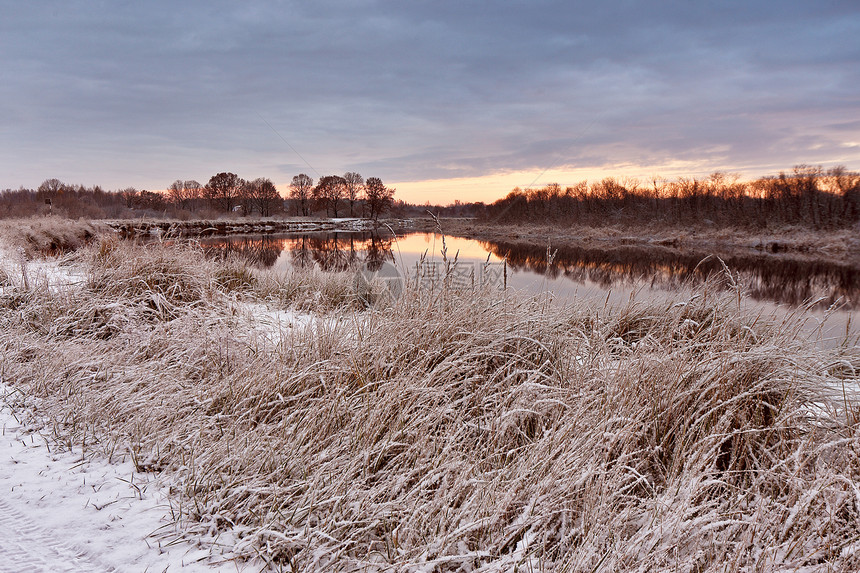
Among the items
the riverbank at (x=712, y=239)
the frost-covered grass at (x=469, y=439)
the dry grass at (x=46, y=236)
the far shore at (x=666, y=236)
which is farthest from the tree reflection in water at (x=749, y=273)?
the dry grass at (x=46, y=236)

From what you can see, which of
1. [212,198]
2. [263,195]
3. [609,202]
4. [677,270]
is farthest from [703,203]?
[212,198]

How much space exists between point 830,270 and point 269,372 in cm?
1862

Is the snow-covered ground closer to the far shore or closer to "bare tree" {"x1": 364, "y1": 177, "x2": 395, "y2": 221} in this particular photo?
the far shore

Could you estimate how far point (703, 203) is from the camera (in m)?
34.2

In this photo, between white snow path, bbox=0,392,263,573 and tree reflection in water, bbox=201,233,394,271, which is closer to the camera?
white snow path, bbox=0,392,263,573

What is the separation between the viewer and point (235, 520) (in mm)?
1890

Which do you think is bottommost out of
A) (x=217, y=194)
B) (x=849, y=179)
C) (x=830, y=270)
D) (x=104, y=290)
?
(x=830, y=270)

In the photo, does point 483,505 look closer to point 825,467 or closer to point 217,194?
point 825,467

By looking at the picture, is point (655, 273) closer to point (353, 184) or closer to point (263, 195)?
point (353, 184)

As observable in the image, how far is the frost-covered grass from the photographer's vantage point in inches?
65.3

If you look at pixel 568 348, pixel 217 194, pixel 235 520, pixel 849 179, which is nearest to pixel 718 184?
pixel 849 179

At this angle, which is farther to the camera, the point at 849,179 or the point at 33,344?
the point at 849,179

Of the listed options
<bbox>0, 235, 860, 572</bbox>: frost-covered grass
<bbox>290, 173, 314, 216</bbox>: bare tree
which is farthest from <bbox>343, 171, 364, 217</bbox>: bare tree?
<bbox>0, 235, 860, 572</bbox>: frost-covered grass

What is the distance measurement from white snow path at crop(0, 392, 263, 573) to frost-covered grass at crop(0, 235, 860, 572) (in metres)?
0.09
